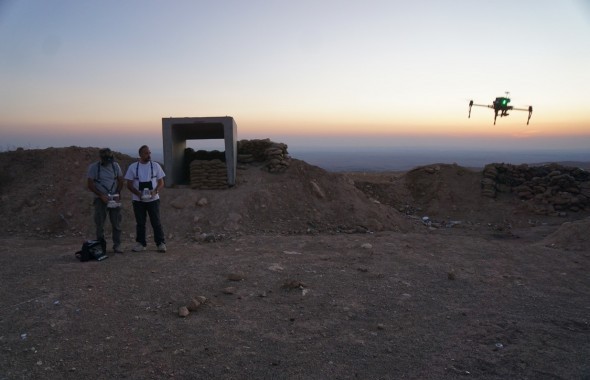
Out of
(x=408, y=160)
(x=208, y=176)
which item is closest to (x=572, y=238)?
(x=208, y=176)

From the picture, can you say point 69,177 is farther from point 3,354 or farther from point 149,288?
point 3,354

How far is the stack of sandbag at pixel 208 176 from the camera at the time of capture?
10328 millimetres

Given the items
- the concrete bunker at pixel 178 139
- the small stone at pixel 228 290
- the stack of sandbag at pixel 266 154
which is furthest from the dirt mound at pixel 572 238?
the concrete bunker at pixel 178 139

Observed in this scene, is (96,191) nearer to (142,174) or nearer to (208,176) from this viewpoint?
(142,174)

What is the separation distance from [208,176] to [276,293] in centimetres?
583

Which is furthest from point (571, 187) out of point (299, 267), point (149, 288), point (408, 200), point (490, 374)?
point (149, 288)

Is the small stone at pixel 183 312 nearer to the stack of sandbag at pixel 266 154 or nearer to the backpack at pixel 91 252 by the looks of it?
the backpack at pixel 91 252

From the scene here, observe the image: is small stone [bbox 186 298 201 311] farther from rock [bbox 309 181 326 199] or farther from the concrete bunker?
rock [bbox 309 181 326 199]

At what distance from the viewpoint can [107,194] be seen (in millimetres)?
6293

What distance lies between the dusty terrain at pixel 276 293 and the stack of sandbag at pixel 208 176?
0.33 metres

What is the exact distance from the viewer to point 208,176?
34.1 ft

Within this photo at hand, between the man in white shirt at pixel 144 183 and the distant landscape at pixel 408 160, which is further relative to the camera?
the distant landscape at pixel 408 160

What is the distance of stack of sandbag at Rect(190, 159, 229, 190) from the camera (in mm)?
10328

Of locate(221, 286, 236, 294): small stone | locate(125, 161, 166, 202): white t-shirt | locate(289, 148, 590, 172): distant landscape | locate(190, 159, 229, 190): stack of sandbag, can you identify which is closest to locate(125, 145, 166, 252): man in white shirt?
locate(125, 161, 166, 202): white t-shirt
